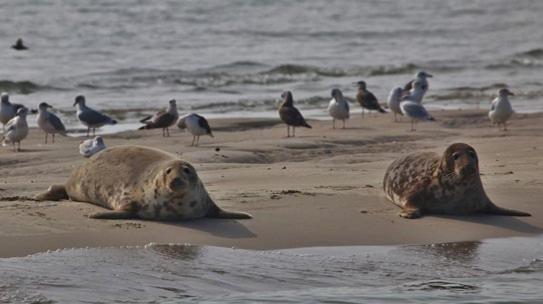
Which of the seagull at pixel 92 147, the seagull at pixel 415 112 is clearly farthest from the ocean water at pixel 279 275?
the seagull at pixel 415 112

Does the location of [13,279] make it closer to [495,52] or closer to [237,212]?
[237,212]

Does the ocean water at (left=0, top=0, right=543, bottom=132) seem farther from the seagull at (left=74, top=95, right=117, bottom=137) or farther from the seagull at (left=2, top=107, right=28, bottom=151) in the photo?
the seagull at (left=2, top=107, right=28, bottom=151)

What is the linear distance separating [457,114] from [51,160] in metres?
8.42

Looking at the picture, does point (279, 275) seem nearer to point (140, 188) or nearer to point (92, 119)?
point (140, 188)

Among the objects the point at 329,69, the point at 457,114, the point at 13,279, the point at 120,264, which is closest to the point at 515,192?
the point at 120,264

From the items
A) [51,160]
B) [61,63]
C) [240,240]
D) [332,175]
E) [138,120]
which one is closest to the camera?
[240,240]

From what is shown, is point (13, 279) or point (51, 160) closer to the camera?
point (13, 279)

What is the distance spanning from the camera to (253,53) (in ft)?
109

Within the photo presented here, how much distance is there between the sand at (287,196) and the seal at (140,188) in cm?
11

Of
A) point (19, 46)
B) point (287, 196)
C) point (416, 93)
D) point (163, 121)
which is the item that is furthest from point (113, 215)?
point (19, 46)

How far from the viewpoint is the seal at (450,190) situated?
9.51 m

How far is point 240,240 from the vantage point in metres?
8.63

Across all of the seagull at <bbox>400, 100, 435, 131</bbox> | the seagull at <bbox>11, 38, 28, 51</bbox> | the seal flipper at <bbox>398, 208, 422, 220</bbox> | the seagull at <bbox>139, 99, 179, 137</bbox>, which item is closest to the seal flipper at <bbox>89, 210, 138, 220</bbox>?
the seal flipper at <bbox>398, 208, 422, 220</bbox>

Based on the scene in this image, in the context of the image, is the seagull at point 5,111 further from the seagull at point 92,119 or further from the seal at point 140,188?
the seal at point 140,188
